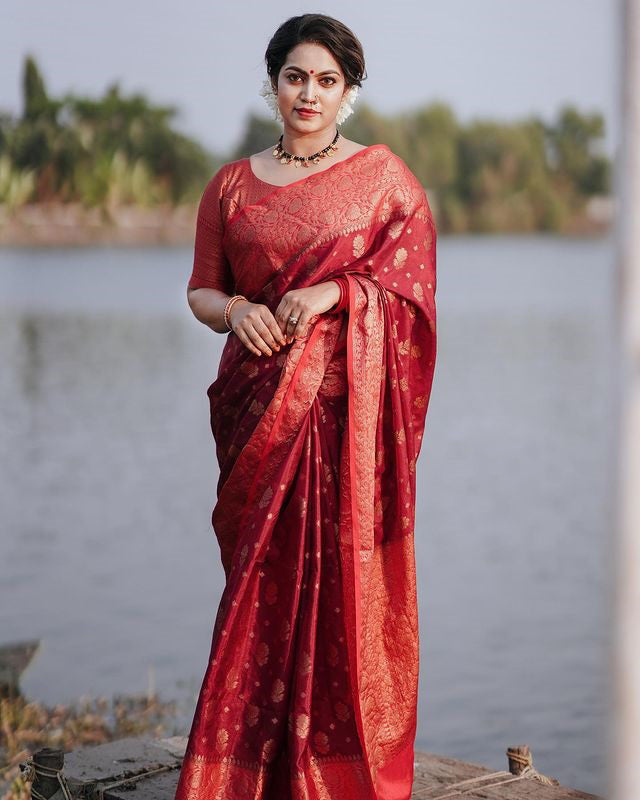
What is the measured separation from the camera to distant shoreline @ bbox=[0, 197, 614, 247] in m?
10.8

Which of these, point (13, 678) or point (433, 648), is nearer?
point (13, 678)

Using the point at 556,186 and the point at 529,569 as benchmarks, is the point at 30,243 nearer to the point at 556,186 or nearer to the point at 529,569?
the point at 556,186

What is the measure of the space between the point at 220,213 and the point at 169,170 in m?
8.80

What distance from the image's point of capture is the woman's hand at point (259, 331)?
225cm

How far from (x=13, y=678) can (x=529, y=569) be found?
126 inches

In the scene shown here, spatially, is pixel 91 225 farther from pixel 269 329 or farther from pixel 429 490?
pixel 269 329

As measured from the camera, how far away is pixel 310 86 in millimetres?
2275

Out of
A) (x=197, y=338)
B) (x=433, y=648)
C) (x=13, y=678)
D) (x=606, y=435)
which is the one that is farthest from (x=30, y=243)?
(x=606, y=435)

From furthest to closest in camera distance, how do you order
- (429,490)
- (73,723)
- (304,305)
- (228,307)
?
(429,490) → (73,723) → (228,307) → (304,305)

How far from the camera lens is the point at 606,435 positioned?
138 centimetres

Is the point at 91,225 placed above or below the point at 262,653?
above

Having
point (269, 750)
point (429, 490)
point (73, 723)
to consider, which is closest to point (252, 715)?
point (269, 750)

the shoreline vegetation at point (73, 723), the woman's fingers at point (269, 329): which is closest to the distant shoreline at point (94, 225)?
the shoreline vegetation at point (73, 723)

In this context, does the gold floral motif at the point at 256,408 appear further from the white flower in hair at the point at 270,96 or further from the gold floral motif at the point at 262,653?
the white flower in hair at the point at 270,96
